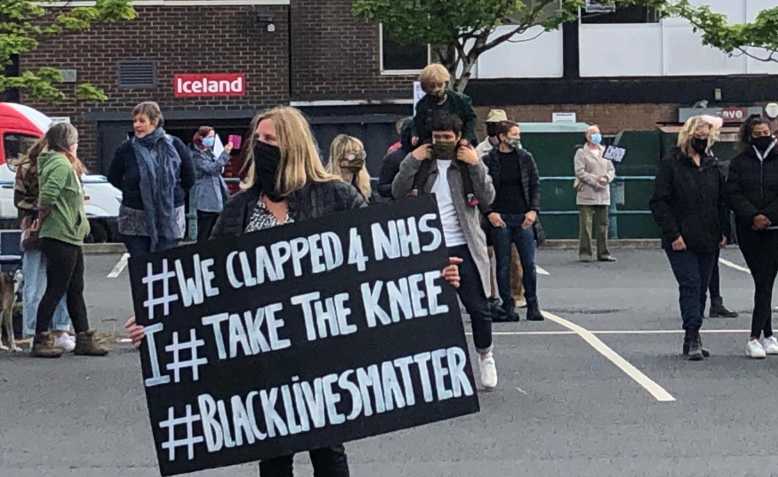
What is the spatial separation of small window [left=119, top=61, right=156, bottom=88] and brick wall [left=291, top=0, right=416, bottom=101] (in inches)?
106

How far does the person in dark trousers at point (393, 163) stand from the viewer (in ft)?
34.9

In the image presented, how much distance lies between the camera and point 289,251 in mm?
5355

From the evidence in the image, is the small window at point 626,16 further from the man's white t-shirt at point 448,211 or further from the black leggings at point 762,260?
the man's white t-shirt at point 448,211

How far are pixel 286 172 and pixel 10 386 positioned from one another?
5.36 metres

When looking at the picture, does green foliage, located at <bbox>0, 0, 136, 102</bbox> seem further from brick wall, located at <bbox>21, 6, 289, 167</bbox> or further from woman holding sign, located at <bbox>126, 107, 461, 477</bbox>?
brick wall, located at <bbox>21, 6, 289, 167</bbox>

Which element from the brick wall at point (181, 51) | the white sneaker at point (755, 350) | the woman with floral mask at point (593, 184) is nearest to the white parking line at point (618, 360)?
the white sneaker at point (755, 350)

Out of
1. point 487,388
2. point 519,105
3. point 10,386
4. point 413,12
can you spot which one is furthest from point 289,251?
point 519,105

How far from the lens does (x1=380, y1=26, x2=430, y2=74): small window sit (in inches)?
1134

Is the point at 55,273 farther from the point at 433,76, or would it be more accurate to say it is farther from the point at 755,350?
the point at 755,350

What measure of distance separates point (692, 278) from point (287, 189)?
5.92 metres

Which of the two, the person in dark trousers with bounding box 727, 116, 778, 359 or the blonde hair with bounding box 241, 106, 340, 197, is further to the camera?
the person in dark trousers with bounding box 727, 116, 778, 359

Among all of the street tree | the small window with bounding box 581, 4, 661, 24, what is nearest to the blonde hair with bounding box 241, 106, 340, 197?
the street tree

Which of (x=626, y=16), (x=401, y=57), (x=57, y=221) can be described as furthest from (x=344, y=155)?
(x=626, y=16)

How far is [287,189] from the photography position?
5578mm
